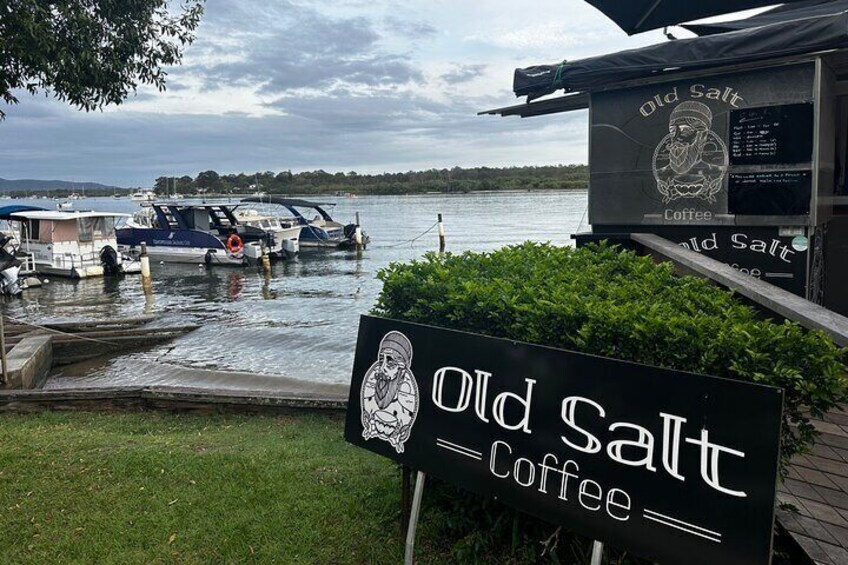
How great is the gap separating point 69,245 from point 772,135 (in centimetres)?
2902

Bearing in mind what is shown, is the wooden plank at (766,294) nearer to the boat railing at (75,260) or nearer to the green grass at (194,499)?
the green grass at (194,499)

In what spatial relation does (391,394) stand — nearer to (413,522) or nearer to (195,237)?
(413,522)

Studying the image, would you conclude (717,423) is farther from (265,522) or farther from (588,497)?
(265,522)

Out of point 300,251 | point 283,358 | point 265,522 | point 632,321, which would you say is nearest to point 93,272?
point 300,251

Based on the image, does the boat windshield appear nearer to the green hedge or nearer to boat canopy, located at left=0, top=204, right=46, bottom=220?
boat canopy, located at left=0, top=204, right=46, bottom=220

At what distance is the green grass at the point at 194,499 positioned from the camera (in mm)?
3178

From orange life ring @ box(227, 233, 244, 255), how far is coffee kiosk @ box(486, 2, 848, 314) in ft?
89.9

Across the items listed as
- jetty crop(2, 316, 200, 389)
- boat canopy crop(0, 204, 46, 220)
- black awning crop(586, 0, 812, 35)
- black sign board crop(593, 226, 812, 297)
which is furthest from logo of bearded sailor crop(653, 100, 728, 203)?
boat canopy crop(0, 204, 46, 220)

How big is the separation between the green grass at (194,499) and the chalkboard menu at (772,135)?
3.34 m

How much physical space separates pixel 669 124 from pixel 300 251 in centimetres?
3369

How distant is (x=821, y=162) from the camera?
436 centimetres

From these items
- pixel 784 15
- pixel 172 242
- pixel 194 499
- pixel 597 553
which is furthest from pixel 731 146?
pixel 172 242

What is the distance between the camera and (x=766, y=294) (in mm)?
2793

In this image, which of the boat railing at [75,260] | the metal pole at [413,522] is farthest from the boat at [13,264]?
the metal pole at [413,522]
